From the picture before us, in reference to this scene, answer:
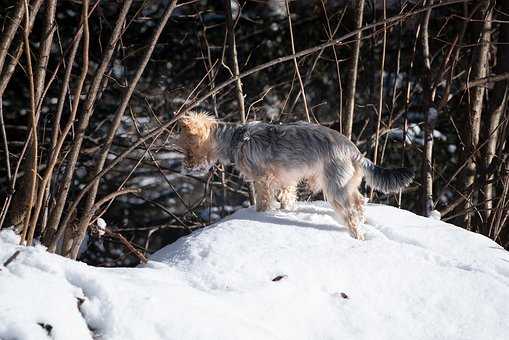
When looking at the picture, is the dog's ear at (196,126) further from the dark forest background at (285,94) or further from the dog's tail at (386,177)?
the dog's tail at (386,177)

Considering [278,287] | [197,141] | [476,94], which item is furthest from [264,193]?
[476,94]

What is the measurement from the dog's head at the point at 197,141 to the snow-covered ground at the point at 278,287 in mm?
1103

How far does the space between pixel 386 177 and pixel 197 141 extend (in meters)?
1.82

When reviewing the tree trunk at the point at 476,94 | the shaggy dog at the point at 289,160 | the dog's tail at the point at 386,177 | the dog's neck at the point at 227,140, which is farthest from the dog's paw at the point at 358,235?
the tree trunk at the point at 476,94

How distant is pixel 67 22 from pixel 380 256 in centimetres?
706

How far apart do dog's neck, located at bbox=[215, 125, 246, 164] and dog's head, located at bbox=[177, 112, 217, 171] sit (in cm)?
5

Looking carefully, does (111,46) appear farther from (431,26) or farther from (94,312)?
(431,26)

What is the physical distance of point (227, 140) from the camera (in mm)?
6562

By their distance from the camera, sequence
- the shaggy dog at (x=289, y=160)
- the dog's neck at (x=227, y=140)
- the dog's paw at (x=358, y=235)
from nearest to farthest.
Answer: the dog's paw at (x=358, y=235) < the shaggy dog at (x=289, y=160) < the dog's neck at (x=227, y=140)

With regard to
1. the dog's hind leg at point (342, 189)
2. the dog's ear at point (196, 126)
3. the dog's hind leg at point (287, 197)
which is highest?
the dog's ear at point (196, 126)

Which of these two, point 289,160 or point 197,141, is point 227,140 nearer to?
point 197,141

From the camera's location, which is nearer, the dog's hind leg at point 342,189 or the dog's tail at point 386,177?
the dog's hind leg at point 342,189

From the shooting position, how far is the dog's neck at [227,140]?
6492 mm

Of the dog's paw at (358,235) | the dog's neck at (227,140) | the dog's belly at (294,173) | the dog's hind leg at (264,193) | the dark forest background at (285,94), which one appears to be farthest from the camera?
the dark forest background at (285,94)
